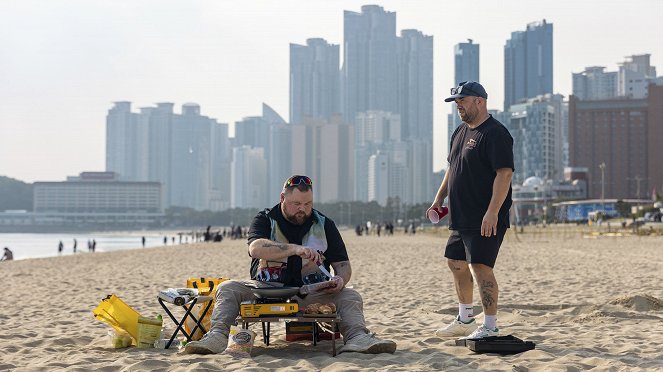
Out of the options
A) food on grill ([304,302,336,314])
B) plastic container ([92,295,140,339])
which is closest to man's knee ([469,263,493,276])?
food on grill ([304,302,336,314])

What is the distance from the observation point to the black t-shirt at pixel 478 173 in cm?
585

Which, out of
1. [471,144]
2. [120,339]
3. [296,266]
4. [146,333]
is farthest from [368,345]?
[120,339]

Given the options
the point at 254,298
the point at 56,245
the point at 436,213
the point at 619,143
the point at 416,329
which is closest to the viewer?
the point at 254,298

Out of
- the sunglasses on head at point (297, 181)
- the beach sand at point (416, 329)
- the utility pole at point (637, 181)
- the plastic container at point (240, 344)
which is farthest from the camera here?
the utility pole at point (637, 181)

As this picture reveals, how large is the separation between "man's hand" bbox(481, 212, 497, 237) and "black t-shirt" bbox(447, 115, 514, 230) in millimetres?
132

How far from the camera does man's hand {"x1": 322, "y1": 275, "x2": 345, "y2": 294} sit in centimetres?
568

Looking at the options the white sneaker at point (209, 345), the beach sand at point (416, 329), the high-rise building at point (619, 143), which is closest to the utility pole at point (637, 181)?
the high-rise building at point (619, 143)

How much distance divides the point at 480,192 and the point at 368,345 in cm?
138

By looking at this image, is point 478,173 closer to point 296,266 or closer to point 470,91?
point 470,91

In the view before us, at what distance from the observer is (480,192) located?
5.95 meters

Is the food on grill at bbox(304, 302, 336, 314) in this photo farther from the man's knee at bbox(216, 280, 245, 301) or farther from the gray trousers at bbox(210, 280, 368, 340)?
the man's knee at bbox(216, 280, 245, 301)

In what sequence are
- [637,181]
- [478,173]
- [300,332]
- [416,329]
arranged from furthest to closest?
1. [637,181]
2. [416,329]
3. [300,332]
4. [478,173]

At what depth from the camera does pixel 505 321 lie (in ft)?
25.8

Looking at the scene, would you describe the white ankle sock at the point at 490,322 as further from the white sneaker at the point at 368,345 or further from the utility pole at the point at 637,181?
the utility pole at the point at 637,181
